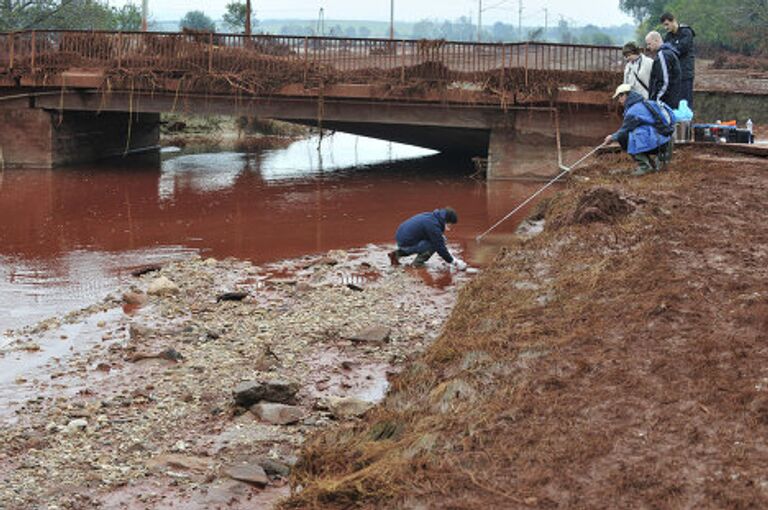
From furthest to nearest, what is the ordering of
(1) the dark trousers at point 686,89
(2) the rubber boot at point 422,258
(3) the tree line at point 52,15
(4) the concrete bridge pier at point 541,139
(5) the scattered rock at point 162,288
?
(3) the tree line at point 52,15, (4) the concrete bridge pier at point 541,139, (1) the dark trousers at point 686,89, (2) the rubber boot at point 422,258, (5) the scattered rock at point 162,288

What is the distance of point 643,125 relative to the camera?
13.8 m

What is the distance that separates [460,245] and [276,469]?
9.53m

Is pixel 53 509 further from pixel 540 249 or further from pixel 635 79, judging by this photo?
pixel 635 79

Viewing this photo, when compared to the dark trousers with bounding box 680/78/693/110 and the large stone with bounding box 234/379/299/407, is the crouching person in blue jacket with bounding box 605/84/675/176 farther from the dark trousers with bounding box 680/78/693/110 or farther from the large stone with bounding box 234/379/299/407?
the large stone with bounding box 234/379/299/407

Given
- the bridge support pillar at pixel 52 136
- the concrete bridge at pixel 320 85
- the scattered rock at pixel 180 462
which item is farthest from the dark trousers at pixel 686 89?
the bridge support pillar at pixel 52 136

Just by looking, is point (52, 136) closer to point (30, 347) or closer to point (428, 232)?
point (428, 232)

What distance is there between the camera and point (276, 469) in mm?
7125

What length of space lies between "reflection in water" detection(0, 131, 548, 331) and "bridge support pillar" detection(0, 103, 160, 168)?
0.59 meters

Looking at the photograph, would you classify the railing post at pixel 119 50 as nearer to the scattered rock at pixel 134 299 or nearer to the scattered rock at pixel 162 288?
the scattered rock at pixel 162 288

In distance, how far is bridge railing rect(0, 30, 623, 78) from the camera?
914 inches

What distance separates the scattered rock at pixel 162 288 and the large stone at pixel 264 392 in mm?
4484

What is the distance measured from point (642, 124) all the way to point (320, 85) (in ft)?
35.8

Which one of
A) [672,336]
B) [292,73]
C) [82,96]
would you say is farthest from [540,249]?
[82,96]

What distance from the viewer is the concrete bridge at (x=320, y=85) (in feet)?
75.3
